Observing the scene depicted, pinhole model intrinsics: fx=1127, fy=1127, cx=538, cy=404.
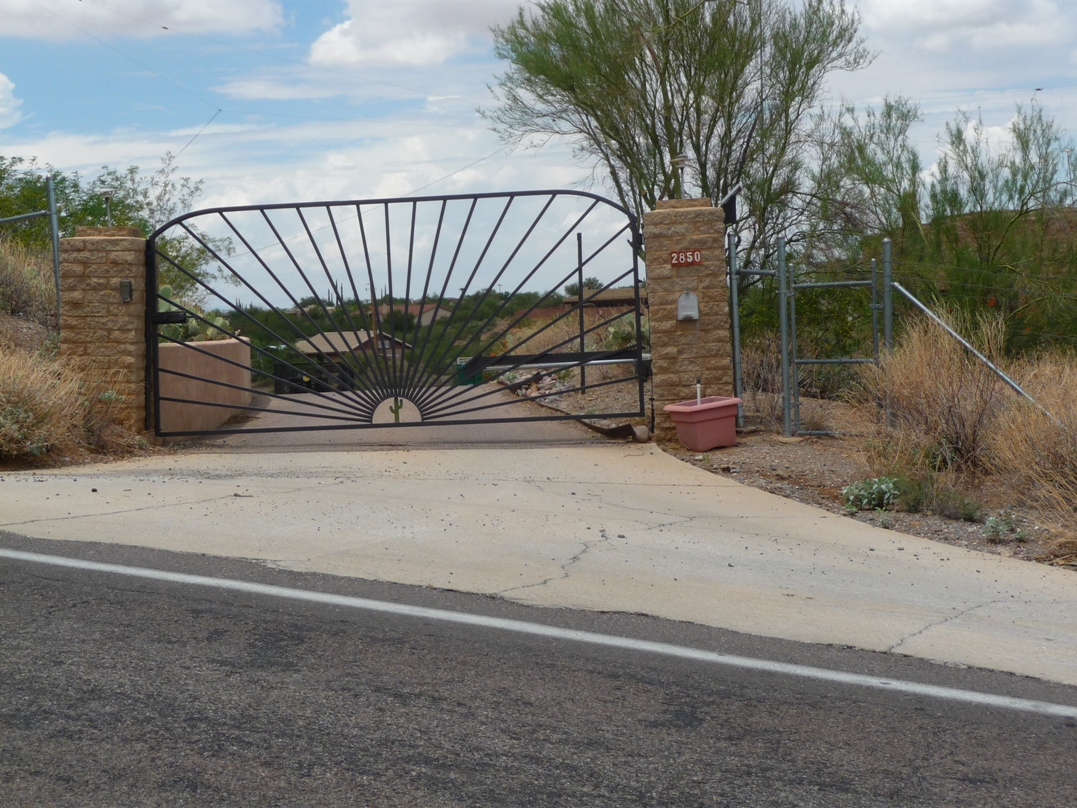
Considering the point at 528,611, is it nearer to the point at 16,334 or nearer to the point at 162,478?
the point at 162,478

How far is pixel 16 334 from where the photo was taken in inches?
589

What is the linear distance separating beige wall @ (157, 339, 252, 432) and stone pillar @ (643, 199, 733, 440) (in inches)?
187

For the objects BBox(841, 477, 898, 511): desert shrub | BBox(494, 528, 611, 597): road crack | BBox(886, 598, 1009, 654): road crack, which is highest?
BBox(841, 477, 898, 511): desert shrub

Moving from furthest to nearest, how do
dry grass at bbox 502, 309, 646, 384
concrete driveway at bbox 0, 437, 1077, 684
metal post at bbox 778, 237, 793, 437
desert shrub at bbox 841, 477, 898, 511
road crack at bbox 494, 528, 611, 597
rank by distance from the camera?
dry grass at bbox 502, 309, 646, 384
metal post at bbox 778, 237, 793, 437
desert shrub at bbox 841, 477, 898, 511
road crack at bbox 494, 528, 611, 597
concrete driveway at bbox 0, 437, 1077, 684

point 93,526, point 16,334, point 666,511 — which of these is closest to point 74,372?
point 16,334

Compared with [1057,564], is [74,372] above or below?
above

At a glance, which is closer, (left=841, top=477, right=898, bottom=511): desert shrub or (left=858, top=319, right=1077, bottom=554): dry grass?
(left=858, top=319, right=1077, bottom=554): dry grass

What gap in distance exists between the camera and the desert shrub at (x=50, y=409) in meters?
10.9

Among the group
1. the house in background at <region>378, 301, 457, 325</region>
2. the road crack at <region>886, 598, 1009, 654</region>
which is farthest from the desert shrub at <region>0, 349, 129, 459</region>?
the road crack at <region>886, 598, 1009, 654</region>

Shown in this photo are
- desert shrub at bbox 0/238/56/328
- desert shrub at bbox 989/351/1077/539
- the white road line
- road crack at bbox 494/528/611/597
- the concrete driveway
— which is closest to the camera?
the white road line

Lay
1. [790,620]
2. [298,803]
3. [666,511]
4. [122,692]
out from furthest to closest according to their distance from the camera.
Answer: [666,511] < [790,620] < [122,692] < [298,803]

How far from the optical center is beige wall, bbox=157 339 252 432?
46.4 ft

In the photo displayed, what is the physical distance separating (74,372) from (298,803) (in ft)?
33.4

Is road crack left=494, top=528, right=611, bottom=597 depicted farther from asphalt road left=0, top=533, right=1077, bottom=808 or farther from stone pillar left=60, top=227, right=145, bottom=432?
stone pillar left=60, top=227, right=145, bottom=432
